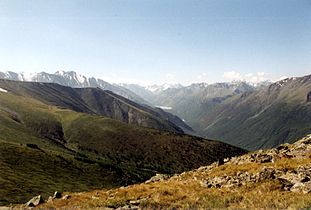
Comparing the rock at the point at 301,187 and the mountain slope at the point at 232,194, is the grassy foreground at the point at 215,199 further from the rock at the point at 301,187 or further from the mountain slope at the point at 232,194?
the rock at the point at 301,187

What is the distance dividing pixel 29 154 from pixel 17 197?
8873 centimetres

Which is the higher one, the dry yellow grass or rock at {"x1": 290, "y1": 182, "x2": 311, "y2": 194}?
rock at {"x1": 290, "y1": 182, "x2": 311, "y2": 194}

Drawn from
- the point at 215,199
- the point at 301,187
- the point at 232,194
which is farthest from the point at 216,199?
the point at 301,187

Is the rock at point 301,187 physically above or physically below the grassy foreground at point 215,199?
above

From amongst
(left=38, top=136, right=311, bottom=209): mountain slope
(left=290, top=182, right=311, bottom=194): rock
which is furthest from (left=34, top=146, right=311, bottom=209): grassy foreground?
(left=290, top=182, right=311, bottom=194): rock

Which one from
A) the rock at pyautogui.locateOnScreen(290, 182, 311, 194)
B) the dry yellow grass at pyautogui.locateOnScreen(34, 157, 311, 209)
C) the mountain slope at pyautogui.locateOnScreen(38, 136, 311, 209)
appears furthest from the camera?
the rock at pyautogui.locateOnScreen(290, 182, 311, 194)

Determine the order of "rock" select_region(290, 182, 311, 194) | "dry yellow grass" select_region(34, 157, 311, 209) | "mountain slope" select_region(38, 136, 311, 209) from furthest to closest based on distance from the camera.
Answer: "rock" select_region(290, 182, 311, 194) → "mountain slope" select_region(38, 136, 311, 209) → "dry yellow grass" select_region(34, 157, 311, 209)

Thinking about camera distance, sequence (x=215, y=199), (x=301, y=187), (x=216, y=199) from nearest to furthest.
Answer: (x=216, y=199) → (x=215, y=199) → (x=301, y=187)

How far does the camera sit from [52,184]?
502 feet

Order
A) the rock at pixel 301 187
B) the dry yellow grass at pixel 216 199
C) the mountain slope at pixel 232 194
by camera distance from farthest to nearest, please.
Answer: the rock at pixel 301 187
the mountain slope at pixel 232 194
the dry yellow grass at pixel 216 199

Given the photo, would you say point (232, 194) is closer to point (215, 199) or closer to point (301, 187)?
point (215, 199)

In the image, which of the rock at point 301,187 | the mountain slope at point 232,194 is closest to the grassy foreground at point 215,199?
the mountain slope at point 232,194

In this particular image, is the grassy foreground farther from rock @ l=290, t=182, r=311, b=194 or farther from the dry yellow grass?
rock @ l=290, t=182, r=311, b=194

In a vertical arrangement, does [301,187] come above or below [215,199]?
above
